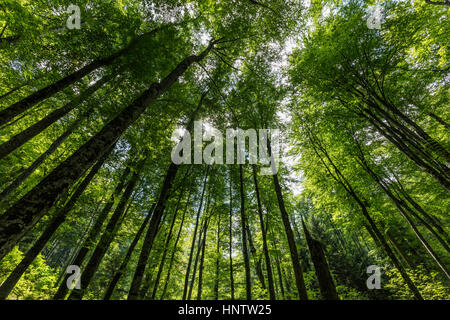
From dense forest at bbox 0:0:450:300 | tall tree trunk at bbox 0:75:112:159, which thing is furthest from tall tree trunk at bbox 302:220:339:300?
tall tree trunk at bbox 0:75:112:159

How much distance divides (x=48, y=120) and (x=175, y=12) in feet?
18.4

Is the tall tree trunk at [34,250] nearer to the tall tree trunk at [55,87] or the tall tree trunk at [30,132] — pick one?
the tall tree trunk at [30,132]

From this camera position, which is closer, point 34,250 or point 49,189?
point 49,189

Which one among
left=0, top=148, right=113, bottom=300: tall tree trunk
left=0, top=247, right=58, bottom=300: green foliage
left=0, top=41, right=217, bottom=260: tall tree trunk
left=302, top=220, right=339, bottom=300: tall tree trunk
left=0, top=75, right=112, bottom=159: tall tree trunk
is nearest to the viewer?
left=0, top=41, right=217, bottom=260: tall tree trunk

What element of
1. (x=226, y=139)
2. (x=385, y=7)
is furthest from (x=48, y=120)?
(x=385, y=7)

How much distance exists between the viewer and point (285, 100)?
8773 mm

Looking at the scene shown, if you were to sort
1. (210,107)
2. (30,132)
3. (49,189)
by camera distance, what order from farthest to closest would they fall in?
(210,107)
(30,132)
(49,189)

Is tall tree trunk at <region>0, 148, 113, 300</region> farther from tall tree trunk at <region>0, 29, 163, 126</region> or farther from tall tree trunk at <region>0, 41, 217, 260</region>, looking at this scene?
tall tree trunk at <region>0, 41, 217, 260</region>

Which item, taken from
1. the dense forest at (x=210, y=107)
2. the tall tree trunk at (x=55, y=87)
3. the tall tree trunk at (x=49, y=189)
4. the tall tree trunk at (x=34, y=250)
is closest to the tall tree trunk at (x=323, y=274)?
the dense forest at (x=210, y=107)

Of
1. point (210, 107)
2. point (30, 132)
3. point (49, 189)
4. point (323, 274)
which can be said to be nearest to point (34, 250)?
point (30, 132)

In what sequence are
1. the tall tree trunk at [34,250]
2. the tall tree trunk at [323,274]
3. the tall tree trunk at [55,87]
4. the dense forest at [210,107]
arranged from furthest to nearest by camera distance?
the tall tree trunk at [34,250], the dense forest at [210,107], the tall tree trunk at [55,87], the tall tree trunk at [323,274]

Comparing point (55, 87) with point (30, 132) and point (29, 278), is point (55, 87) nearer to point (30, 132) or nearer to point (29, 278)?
point (30, 132)

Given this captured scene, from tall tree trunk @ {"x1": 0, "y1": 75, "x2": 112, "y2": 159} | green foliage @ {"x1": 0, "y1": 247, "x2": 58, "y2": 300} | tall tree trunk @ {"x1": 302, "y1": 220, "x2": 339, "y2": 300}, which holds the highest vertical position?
tall tree trunk @ {"x1": 0, "y1": 75, "x2": 112, "y2": 159}

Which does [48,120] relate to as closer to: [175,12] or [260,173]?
[175,12]
